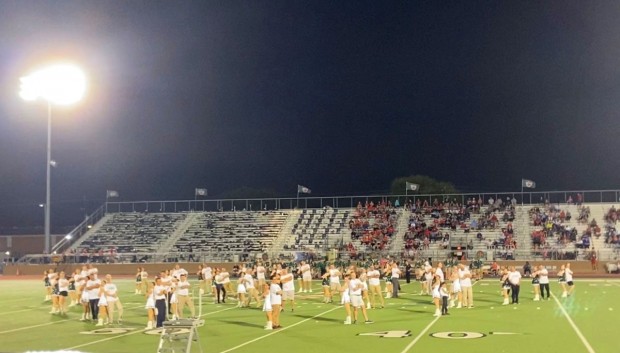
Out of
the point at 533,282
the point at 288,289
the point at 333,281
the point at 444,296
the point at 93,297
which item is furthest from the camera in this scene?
the point at 333,281

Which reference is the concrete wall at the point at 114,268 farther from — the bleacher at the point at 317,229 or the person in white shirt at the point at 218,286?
the person in white shirt at the point at 218,286

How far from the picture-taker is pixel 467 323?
20.2 meters

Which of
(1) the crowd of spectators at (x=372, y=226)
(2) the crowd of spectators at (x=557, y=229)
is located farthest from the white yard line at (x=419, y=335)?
(1) the crowd of spectators at (x=372, y=226)

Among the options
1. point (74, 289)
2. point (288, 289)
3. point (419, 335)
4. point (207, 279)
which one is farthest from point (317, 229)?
point (419, 335)

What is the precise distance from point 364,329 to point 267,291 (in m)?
2.87

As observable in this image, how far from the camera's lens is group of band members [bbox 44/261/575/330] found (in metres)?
20.4

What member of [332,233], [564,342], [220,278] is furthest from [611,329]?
[332,233]

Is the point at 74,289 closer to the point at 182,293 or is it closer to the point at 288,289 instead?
the point at 182,293

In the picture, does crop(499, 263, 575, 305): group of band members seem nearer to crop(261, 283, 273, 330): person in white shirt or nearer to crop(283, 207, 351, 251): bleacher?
crop(261, 283, 273, 330): person in white shirt

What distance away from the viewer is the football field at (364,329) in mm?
15992

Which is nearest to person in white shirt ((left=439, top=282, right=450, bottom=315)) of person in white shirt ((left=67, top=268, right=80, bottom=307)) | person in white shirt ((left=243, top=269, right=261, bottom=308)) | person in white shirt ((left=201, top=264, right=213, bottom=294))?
person in white shirt ((left=243, top=269, right=261, bottom=308))

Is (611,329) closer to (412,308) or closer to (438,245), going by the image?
(412,308)

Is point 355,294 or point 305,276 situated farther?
point 305,276

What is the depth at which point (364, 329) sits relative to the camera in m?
19.1
